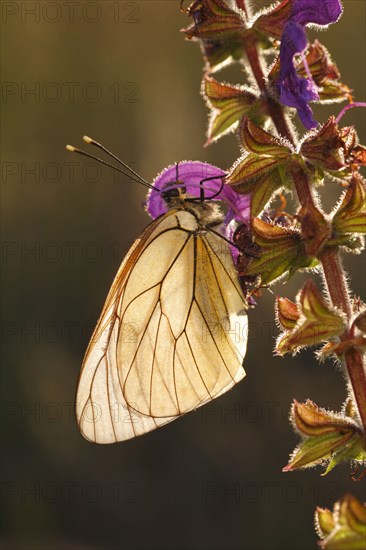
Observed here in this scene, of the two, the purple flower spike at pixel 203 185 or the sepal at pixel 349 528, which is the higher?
the purple flower spike at pixel 203 185

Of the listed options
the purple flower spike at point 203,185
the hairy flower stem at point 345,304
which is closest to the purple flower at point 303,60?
the hairy flower stem at point 345,304

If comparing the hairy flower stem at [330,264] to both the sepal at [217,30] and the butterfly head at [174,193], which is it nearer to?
the sepal at [217,30]

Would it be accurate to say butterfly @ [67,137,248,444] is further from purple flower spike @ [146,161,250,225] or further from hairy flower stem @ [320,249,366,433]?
hairy flower stem @ [320,249,366,433]

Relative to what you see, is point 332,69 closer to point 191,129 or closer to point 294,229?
point 294,229

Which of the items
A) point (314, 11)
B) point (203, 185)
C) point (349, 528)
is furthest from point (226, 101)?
point (349, 528)

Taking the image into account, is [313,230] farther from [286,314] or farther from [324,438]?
[324,438]

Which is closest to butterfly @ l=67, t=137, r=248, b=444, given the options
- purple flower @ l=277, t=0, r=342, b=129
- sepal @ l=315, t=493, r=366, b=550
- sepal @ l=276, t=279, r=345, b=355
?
purple flower @ l=277, t=0, r=342, b=129

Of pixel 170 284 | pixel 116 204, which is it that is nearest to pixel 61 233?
pixel 116 204
